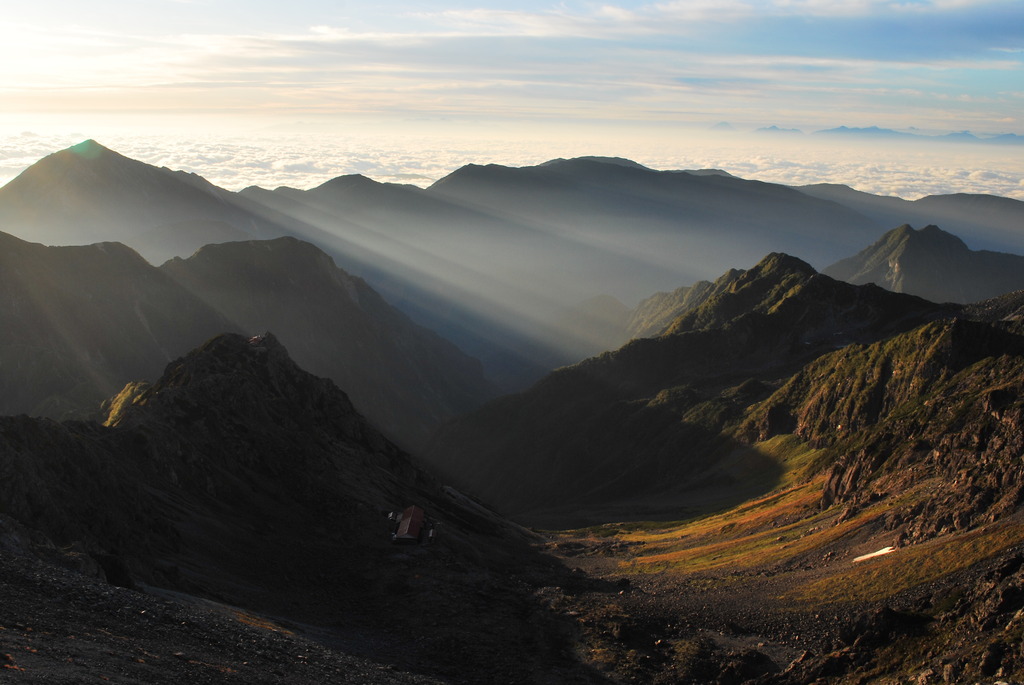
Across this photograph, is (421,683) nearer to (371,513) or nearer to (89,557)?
(89,557)

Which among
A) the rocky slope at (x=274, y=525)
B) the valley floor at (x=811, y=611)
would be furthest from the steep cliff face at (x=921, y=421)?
the rocky slope at (x=274, y=525)

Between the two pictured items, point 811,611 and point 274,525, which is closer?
point 811,611

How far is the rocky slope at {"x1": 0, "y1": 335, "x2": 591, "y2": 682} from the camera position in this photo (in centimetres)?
6321

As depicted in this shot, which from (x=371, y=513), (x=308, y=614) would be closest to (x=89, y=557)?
(x=308, y=614)

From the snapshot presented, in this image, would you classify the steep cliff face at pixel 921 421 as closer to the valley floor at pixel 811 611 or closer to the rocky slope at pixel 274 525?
the valley floor at pixel 811 611

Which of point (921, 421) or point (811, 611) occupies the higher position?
point (921, 421)

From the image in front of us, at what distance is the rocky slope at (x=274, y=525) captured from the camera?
63206mm

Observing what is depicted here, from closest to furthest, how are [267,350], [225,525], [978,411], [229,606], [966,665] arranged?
1. [966,665]
2. [229,606]
3. [225,525]
4. [978,411]
5. [267,350]

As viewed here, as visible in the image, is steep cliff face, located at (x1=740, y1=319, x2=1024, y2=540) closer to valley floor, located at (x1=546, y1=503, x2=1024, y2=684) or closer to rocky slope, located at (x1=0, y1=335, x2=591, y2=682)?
valley floor, located at (x1=546, y1=503, x2=1024, y2=684)

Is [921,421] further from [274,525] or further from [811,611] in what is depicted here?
[274,525]

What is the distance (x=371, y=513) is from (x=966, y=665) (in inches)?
2731

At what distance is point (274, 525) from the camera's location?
9106cm

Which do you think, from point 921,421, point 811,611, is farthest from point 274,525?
point 921,421

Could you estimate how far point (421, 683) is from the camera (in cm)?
5188
